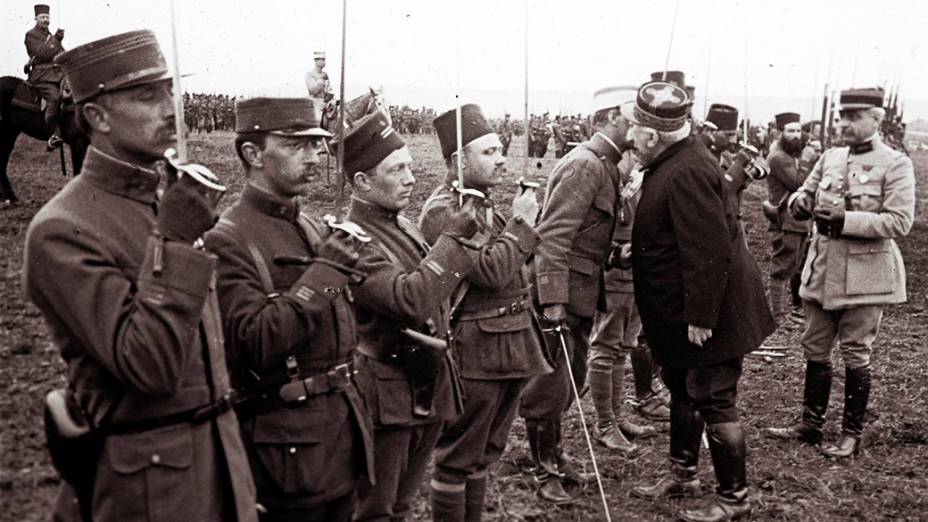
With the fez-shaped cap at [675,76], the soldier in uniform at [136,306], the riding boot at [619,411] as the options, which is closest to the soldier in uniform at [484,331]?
the soldier in uniform at [136,306]

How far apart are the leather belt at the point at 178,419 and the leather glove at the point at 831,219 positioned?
4.50 m

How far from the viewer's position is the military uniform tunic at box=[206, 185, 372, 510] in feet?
9.65

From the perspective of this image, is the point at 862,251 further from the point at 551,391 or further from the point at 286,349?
the point at 286,349

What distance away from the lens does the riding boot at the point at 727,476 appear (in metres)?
4.98

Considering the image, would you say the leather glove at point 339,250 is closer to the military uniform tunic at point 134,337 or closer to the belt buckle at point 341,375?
the belt buckle at point 341,375

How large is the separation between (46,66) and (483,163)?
777 centimetres

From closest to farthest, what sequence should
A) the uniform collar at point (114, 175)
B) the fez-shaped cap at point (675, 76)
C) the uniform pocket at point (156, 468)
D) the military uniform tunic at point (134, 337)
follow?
the military uniform tunic at point (134, 337), the uniform pocket at point (156, 468), the uniform collar at point (114, 175), the fez-shaped cap at point (675, 76)

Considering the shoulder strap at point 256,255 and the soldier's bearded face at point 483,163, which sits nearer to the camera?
the shoulder strap at point 256,255

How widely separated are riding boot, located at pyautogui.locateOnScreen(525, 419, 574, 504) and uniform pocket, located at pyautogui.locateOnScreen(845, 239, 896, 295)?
7.28 ft

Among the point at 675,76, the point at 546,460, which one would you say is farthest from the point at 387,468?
the point at 675,76

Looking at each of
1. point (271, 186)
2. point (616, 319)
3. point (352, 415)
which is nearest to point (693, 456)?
point (616, 319)

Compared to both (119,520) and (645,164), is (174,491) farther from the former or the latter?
(645,164)

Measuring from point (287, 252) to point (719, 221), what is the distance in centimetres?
255

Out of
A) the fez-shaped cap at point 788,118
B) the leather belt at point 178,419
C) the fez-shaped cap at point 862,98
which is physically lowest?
the leather belt at point 178,419
